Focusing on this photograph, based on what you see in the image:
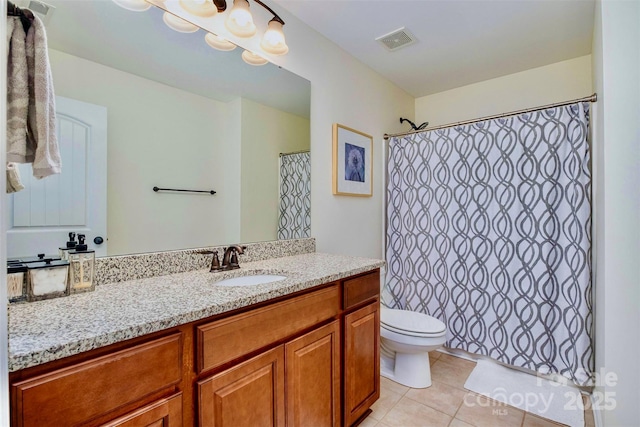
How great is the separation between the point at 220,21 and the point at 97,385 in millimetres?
1578

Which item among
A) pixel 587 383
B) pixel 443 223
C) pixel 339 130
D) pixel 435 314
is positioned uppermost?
pixel 339 130

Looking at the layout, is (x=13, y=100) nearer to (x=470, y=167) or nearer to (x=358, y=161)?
(x=358, y=161)

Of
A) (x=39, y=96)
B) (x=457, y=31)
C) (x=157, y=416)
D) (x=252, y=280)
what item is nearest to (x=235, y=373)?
(x=157, y=416)

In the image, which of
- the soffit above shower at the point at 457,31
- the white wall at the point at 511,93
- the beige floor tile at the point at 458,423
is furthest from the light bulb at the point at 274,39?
the beige floor tile at the point at 458,423

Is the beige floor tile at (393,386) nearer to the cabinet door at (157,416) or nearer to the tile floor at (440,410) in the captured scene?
the tile floor at (440,410)

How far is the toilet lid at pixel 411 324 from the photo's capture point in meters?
1.85

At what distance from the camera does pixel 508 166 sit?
6.79 ft

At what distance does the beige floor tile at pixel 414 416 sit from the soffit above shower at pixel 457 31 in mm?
2340

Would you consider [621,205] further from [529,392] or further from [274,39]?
[274,39]

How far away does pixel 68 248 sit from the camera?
105 centimetres

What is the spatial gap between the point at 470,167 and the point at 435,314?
1172 millimetres

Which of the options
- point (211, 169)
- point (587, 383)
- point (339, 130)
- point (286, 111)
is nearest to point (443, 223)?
point (339, 130)

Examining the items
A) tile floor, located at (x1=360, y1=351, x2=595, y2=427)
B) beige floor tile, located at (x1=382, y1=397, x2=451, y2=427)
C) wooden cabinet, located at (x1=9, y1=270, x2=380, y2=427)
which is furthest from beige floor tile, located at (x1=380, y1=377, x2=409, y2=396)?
wooden cabinet, located at (x1=9, y1=270, x2=380, y2=427)

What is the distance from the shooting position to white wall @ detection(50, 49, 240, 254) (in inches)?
46.1
